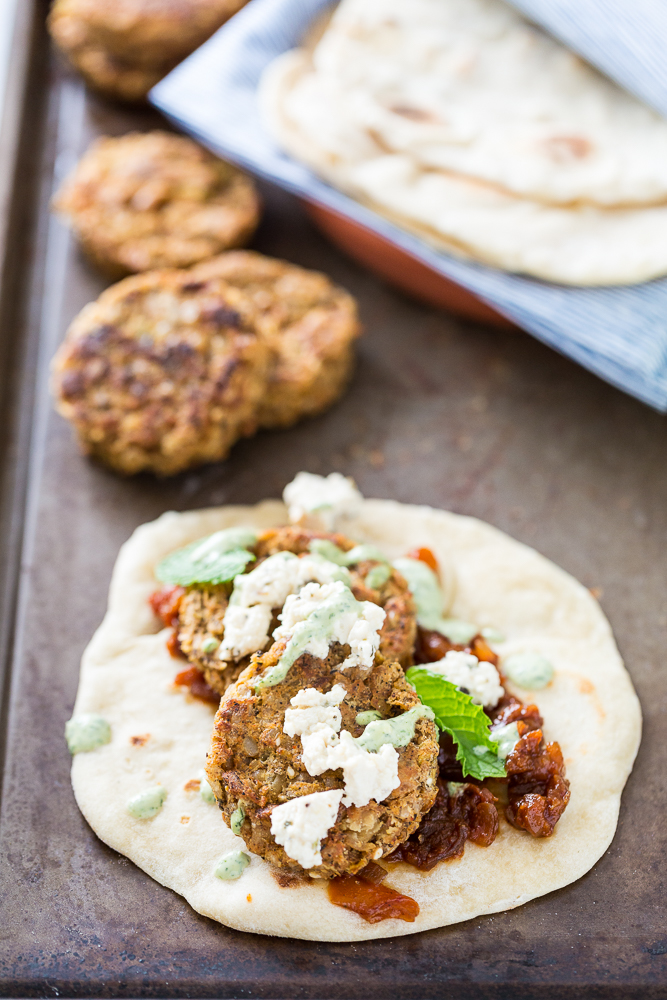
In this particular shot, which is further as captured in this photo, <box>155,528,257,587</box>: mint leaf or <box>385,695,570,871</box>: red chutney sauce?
<box>155,528,257,587</box>: mint leaf

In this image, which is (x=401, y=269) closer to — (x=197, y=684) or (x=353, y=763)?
(x=197, y=684)

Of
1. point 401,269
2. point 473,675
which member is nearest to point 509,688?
point 473,675

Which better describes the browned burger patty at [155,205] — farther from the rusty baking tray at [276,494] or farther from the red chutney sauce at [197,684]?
the red chutney sauce at [197,684]

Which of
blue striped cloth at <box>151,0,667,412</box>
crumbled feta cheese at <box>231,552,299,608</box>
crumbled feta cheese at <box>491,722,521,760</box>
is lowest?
crumbled feta cheese at <box>491,722,521,760</box>

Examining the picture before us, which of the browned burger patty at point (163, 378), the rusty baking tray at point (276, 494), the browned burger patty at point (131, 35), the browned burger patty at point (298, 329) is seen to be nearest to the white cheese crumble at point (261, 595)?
the rusty baking tray at point (276, 494)

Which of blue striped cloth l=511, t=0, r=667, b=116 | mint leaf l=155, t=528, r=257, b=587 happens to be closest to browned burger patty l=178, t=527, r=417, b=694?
mint leaf l=155, t=528, r=257, b=587

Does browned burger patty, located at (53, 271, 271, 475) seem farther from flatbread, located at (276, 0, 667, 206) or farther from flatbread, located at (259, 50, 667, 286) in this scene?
flatbread, located at (276, 0, 667, 206)

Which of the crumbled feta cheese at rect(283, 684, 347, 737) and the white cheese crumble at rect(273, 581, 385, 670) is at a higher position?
the white cheese crumble at rect(273, 581, 385, 670)

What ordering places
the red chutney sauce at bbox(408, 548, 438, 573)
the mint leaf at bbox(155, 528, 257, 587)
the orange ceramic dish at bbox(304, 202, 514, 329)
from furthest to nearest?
1. the orange ceramic dish at bbox(304, 202, 514, 329)
2. the red chutney sauce at bbox(408, 548, 438, 573)
3. the mint leaf at bbox(155, 528, 257, 587)
